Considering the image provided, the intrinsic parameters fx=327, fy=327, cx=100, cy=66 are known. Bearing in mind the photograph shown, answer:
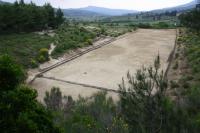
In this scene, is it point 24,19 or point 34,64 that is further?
point 24,19

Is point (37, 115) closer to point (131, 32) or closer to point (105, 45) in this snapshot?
point (105, 45)

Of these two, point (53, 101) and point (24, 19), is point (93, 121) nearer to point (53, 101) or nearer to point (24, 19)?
point (53, 101)

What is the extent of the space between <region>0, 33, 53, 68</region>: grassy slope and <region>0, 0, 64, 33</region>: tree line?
145 centimetres

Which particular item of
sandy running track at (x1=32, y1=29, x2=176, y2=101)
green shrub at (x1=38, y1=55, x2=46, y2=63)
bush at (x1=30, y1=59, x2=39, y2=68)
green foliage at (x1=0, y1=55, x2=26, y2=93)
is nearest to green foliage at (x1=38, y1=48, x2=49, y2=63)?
green shrub at (x1=38, y1=55, x2=46, y2=63)

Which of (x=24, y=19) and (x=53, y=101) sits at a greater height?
(x=24, y=19)

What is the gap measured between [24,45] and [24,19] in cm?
728

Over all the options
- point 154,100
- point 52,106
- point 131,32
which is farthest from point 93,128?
point 131,32

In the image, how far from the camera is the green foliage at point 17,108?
5.73m

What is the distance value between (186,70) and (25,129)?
18580mm

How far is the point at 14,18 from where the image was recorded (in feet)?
119

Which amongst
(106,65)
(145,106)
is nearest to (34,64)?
(106,65)

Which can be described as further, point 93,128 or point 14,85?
point 93,128

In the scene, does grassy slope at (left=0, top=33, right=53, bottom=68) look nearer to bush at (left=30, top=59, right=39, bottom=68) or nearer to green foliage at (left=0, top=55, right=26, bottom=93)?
bush at (left=30, top=59, right=39, bottom=68)

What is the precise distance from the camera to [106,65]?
2811 centimetres
